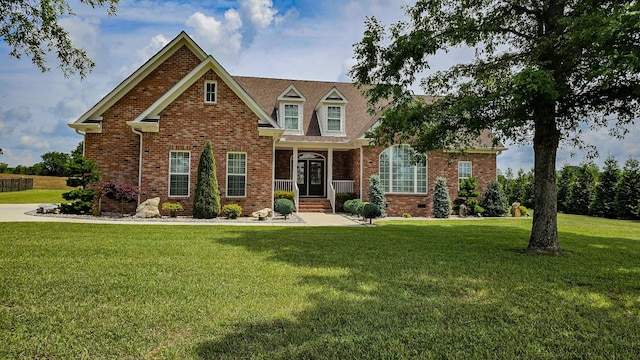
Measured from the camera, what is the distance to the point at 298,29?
37.6ft

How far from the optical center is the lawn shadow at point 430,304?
3.22 metres

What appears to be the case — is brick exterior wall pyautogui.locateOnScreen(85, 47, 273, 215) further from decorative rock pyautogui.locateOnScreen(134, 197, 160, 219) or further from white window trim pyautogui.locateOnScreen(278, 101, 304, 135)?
white window trim pyautogui.locateOnScreen(278, 101, 304, 135)

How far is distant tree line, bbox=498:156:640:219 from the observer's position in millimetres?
21750

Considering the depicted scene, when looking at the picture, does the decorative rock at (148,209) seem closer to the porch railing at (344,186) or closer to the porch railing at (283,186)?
the porch railing at (283,186)

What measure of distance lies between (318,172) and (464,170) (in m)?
8.03

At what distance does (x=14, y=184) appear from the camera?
36.4 m

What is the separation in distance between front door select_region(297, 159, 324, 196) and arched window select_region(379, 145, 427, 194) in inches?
156

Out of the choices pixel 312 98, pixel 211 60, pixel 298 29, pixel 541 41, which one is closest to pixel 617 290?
pixel 541 41

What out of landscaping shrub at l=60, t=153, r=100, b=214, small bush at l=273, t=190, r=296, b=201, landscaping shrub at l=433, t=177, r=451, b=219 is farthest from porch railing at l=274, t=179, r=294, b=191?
landscaping shrub at l=60, t=153, r=100, b=214

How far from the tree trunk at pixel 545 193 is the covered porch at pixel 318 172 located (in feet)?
34.1

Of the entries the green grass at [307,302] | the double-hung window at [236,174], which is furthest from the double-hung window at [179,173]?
the green grass at [307,302]

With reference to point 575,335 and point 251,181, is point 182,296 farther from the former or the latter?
point 251,181

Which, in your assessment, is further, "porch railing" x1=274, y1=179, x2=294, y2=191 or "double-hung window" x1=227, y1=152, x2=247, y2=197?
"porch railing" x1=274, y1=179, x2=294, y2=191

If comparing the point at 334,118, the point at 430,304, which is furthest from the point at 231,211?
the point at 430,304
